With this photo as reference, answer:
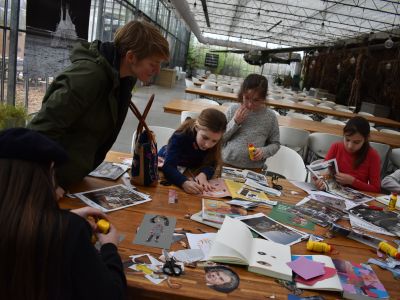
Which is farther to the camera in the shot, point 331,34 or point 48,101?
point 331,34

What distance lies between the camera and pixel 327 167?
2.61 metres

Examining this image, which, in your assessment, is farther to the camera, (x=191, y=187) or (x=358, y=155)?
(x=358, y=155)

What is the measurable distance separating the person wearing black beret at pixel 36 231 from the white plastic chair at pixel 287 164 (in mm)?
2320

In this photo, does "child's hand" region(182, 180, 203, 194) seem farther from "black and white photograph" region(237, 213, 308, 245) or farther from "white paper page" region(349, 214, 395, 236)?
"white paper page" region(349, 214, 395, 236)

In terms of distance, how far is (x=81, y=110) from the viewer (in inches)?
64.1

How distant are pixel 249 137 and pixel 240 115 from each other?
19 centimetres

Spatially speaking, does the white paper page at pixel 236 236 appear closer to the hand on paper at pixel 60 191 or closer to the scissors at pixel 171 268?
the scissors at pixel 171 268

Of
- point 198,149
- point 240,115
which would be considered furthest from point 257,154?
point 198,149

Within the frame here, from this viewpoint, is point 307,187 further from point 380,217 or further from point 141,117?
point 141,117

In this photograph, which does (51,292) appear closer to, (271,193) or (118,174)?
(118,174)

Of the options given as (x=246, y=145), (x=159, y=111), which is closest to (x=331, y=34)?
(x=159, y=111)

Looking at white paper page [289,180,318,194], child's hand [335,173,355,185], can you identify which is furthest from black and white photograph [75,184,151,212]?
child's hand [335,173,355,185]

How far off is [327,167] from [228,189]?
2.82 ft

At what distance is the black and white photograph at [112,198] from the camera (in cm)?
169
